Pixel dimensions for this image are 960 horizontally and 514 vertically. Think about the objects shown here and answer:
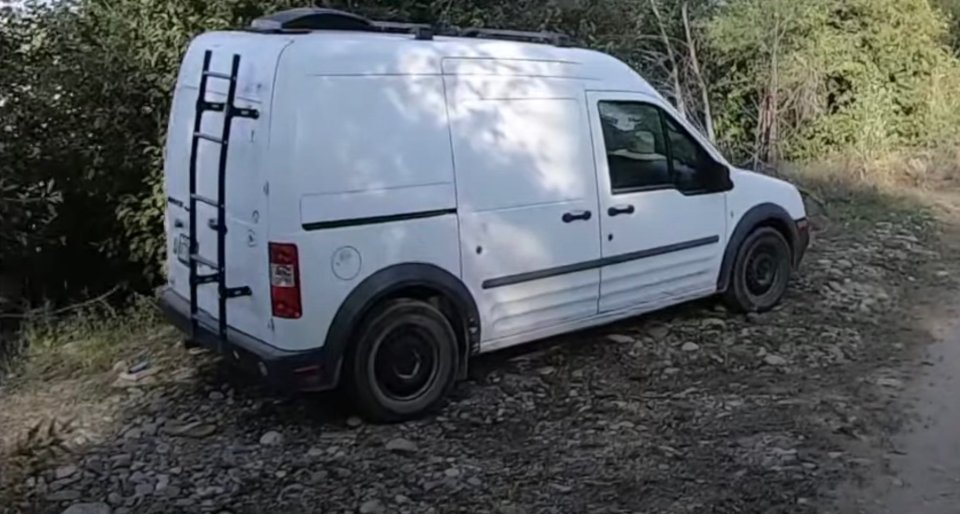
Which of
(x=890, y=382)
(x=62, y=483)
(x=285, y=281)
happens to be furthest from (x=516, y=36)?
(x=62, y=483)

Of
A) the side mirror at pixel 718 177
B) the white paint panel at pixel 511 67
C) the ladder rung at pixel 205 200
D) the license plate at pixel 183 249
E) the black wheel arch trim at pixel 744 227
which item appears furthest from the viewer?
the black wheel arch trim at pixel 744 227

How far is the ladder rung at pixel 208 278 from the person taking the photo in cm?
555

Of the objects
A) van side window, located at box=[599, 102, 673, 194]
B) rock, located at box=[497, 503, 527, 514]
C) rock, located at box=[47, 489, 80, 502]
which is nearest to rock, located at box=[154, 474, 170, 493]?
rock, located at box=[47, 489, 80, 502]

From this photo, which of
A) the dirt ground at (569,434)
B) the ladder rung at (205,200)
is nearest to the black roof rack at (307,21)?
the ladder rung at (205,200)

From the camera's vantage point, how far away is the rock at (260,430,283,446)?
18.0ft

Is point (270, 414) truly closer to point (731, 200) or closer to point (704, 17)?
point (731, 200)

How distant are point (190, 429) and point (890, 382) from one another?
Result: 4.14 metres

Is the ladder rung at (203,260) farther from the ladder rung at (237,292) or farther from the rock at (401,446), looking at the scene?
the rock at (401,446)

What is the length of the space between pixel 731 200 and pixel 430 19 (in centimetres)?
370

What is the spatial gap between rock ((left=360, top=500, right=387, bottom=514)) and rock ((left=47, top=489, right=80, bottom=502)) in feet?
4.44

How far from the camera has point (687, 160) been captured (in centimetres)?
692

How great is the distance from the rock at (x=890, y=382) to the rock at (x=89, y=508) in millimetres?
4435

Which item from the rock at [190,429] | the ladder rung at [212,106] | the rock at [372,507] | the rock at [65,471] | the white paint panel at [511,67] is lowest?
the rock at [372,507]

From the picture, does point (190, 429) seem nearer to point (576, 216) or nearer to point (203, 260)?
point (203, 260)
